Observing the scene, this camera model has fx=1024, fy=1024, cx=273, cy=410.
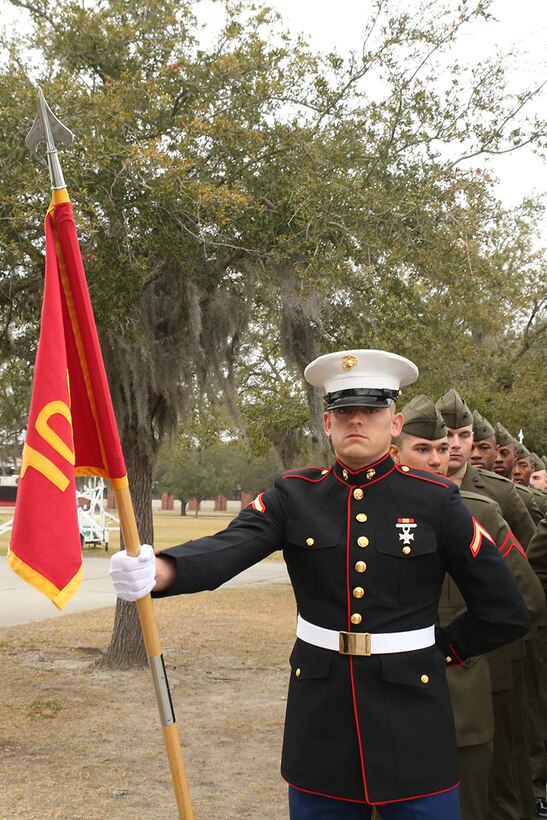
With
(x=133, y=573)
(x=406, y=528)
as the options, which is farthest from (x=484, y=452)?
(x=133, y=573)

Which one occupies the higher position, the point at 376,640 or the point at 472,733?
the point at 376,640

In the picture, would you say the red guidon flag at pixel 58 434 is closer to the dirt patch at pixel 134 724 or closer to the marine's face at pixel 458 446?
the marine's face at pixel 458 446

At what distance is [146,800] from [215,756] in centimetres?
108

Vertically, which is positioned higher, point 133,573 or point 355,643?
point 133,573

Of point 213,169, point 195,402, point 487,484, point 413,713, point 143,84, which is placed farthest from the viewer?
point 195,402

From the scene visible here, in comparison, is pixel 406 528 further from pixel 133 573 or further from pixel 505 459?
pixel 505 459

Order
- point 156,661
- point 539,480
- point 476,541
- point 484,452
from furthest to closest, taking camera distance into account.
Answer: point 539,480, point 484,452, point 476,541, point 156,661

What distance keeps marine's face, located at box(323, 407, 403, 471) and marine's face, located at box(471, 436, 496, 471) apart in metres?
4.09

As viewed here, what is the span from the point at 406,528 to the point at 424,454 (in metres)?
1.56

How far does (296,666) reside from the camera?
10.2ft

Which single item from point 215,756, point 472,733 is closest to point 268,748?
point 215,756

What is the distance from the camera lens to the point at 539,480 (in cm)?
850

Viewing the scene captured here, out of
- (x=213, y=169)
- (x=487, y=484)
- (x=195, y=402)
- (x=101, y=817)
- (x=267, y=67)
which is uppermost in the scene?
(x=267, y=67)

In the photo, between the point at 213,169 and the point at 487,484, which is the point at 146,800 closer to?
the point at 487,484
